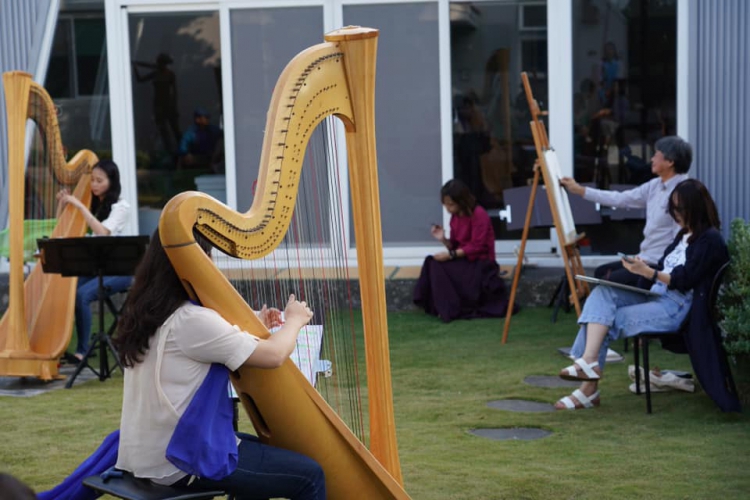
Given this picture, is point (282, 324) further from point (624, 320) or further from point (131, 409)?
point (624, 320)

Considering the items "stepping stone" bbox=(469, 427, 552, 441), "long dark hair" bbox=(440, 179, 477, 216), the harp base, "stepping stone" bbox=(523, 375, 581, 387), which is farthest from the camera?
"long dark hair" bbox=(440, 179, 477, 216)

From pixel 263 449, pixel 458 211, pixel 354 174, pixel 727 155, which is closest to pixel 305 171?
pixel 354 174

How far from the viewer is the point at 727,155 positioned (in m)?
7.96

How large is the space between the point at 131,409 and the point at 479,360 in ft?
12.5

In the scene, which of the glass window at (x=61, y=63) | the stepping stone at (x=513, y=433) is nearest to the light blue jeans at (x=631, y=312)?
the stepping stone at (x=513, y=433)

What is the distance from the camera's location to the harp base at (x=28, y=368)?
20.6 ft

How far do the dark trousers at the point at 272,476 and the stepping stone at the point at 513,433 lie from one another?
2009mm

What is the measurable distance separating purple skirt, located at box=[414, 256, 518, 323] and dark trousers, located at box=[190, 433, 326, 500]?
4727 millimetres

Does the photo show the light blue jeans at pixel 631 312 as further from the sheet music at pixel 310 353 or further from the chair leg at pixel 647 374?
the sheet music at pixel 310 353

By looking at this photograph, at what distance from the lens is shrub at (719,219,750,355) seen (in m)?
5.08

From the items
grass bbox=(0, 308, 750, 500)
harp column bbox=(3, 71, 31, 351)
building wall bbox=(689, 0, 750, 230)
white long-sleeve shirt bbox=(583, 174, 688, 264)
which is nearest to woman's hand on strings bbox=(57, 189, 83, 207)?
harp column bbox=(3, 71, 31, 351)

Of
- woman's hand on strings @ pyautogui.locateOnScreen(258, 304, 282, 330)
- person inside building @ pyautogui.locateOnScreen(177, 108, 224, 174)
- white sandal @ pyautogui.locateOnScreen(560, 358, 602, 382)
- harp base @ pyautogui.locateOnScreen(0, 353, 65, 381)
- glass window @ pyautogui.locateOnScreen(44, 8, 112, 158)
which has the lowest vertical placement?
harp base @ pyautogui.locateOnScreen(0, 353, 65, 381)

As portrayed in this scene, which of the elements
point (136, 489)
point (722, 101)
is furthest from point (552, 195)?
point (136, 489)

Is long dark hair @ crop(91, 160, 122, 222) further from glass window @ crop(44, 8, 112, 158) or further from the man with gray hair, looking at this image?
the man with gray hair
